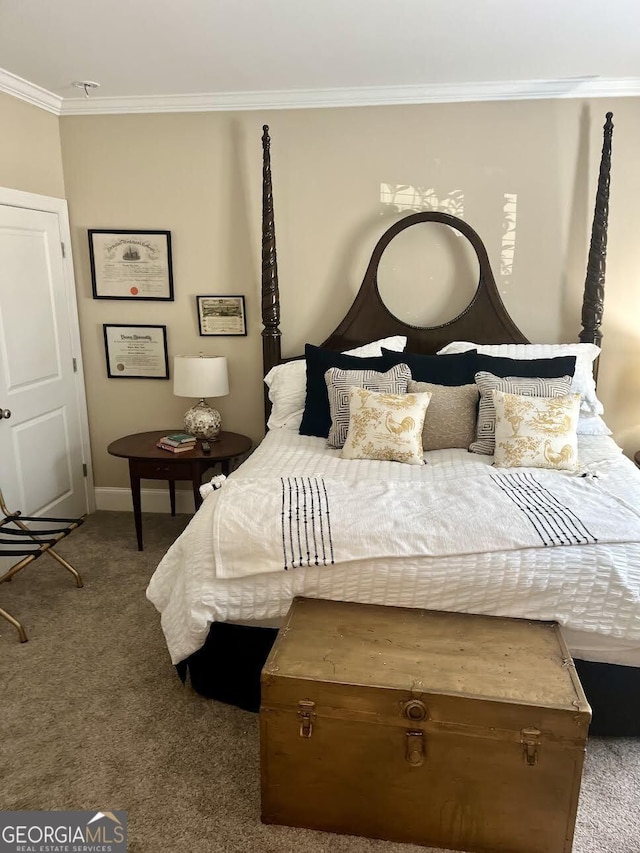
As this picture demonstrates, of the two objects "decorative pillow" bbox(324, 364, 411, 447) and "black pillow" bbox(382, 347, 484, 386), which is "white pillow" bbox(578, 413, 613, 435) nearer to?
"black pillow" bbox(382, 347, 484, 386)

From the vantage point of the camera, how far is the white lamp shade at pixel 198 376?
3.47 meters

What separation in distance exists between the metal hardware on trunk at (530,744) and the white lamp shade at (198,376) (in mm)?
2418

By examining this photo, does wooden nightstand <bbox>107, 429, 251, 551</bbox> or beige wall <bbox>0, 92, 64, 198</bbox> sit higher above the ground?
beige wall <bbox>0, 92, 64, 198</bbox>

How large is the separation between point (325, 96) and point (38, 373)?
2.15 metres

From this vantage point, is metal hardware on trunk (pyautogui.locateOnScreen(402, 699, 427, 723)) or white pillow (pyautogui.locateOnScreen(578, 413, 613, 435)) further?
white pillow (pyautogui.locateOnScreen(578, 413, 613, 435))

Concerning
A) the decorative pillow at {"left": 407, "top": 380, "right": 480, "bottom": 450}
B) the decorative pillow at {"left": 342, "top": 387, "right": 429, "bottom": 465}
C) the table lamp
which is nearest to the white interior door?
the table lamp

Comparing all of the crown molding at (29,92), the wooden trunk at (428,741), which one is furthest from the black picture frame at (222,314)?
the wooden trunk at (428,741)

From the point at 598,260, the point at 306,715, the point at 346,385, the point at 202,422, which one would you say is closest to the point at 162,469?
the point at 202,422

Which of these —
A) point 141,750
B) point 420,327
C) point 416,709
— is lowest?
point 141,750

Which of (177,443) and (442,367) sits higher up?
(442,367)

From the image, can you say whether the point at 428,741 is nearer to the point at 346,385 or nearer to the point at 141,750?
the point at 141,750

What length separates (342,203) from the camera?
3.53 metres

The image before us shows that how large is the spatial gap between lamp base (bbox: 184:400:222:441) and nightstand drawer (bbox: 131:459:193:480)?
0.28 m

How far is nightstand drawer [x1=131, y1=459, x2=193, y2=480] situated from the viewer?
11.0 ft
